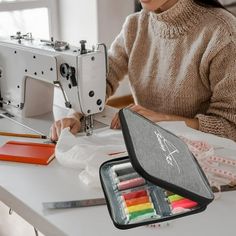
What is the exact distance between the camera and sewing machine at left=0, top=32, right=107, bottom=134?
45.9 inches

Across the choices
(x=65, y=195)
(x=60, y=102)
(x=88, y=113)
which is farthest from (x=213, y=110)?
(x=65, y=195)

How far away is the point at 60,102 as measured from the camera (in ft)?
5.07

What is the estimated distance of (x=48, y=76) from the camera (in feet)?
4.10

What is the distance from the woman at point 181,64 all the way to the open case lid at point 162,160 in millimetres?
520

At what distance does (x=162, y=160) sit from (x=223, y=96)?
71 centimetres

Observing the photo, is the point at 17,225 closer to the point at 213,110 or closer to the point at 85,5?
the point at 213,110

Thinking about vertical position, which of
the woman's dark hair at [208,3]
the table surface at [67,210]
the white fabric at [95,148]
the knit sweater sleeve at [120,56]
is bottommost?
the table surface at [67,210]

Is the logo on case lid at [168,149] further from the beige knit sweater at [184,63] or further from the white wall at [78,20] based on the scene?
the white wall at [78,20]

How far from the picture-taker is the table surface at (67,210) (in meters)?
0.79

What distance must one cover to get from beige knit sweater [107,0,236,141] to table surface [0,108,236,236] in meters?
0.48

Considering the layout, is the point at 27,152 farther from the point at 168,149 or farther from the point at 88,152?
the point at 168,149

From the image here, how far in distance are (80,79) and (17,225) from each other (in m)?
0.64

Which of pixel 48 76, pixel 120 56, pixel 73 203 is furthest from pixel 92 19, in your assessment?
pixel 73 203

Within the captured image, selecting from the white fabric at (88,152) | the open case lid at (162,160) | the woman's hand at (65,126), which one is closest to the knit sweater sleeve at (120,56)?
the woman's hand at (65,126)
